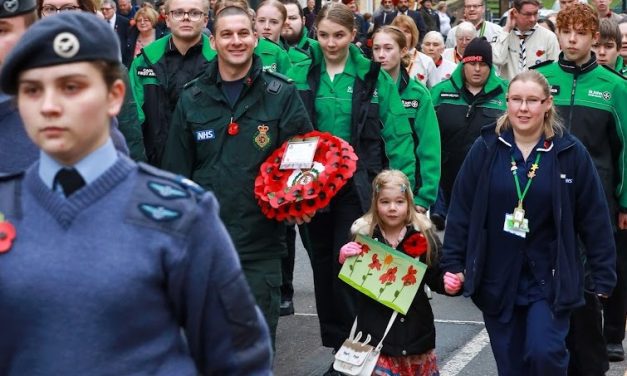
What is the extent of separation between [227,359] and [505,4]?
1273 inches

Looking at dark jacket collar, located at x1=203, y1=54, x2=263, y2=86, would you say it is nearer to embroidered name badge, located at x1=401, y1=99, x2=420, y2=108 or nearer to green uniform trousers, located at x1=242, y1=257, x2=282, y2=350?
green uniform trousers, located at x1=242, y1=257, x2=282, y2=350

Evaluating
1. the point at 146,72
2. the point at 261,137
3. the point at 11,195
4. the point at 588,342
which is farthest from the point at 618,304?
the point at 11,195

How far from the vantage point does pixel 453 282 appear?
627 centimetres

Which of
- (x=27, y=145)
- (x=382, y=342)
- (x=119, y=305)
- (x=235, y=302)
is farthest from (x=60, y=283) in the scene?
(x=382, y=342)

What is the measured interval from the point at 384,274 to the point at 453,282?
541 millimetres

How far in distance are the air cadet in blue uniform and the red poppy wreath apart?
3.39 m

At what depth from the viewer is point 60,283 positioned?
2.66 metres

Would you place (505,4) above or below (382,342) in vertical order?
below

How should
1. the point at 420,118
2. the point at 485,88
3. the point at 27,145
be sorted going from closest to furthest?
the point at 27,145
the point at 420,118
the point at 485,88

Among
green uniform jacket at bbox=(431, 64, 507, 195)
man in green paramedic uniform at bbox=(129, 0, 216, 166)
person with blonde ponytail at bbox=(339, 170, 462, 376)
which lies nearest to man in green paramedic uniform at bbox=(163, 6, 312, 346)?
person with blonde ponytail at bbox=(339, 170, 462, 376)

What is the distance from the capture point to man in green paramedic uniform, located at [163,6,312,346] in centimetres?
632

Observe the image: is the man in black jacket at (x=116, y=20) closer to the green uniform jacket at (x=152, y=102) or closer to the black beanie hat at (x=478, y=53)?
the black beanie hat at (x=478, y=53)

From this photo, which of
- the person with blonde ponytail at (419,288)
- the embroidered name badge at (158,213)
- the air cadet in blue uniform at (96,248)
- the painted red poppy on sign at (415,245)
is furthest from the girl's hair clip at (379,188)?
the embroidered name badge at (158,213)

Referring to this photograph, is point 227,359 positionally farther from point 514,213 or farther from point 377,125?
point 377,125
